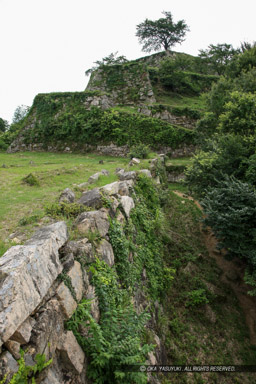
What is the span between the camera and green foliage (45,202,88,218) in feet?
15.1

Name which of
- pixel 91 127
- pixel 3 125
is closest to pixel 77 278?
pixel 91 127

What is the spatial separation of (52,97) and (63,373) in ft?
Answer: 72.8

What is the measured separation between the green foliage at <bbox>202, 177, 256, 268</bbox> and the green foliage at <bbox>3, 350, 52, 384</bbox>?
6.92 metres

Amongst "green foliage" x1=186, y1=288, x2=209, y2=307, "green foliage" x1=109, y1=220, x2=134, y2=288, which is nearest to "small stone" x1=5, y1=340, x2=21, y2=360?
"green foliage" x1=109, y1=220, x2=134, y2=288

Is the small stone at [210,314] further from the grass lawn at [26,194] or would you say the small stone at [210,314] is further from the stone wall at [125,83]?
the stone wall at [125,83]

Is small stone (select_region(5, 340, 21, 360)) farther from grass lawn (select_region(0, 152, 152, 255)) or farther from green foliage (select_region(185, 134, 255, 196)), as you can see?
green foliage (select_region(185, 134, 255, 196))

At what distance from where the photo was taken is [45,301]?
248 centimetres

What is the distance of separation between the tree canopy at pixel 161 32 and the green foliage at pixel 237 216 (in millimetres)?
35700

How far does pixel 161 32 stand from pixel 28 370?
42957 millimetres

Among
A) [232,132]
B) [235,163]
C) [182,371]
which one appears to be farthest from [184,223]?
[182,371]

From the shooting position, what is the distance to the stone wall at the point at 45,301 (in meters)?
1.95

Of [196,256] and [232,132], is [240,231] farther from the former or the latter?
[232,132]

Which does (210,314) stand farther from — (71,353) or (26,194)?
(26,194)

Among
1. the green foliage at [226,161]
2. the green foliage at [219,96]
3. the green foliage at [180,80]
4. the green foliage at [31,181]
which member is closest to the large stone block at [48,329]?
the green foliage at [31,181]
